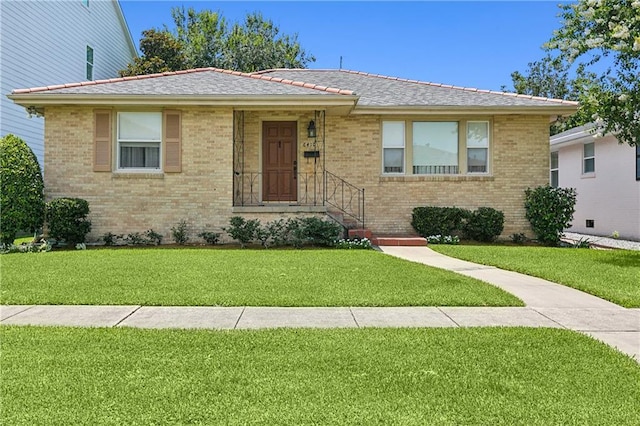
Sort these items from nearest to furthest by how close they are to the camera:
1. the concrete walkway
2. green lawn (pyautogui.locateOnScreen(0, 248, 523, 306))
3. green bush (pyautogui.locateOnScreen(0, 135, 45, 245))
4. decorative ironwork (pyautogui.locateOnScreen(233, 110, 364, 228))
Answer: the concrete walkway
green lawn (pyautogui.locateOnScreen(0, 248, 523, 306))
green bush (pyautogui.locateOnScreen(0, 135, 45, 245))
decorative ironwork (pyautogui.locateOnScreen(233, 110, 364, 228))

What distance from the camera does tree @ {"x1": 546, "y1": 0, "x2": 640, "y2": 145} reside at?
1019cm

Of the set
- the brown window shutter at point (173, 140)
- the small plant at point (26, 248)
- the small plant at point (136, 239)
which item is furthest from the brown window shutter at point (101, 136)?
the small plant at point (26, 248)

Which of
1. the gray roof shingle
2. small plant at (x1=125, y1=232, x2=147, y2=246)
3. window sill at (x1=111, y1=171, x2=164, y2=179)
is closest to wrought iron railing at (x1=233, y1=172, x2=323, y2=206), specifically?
window sill at (x1=111, y1=171, x2=164, y2=179)

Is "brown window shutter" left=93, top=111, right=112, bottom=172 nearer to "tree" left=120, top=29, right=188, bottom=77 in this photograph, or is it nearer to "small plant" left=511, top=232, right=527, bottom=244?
"small plant" left=511, top=232, right=527, bottom=244

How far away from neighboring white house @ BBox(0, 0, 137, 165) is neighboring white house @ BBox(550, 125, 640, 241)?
18662 mm

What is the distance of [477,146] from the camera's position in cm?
1463

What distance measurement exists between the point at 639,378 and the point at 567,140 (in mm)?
17065

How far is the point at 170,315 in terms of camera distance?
546 cm

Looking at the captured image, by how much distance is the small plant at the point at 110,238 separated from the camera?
1264 cm

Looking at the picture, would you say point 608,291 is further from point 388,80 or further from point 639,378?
point 388,80

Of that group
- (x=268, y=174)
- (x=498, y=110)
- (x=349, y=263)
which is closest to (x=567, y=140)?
(x=498, y=110)

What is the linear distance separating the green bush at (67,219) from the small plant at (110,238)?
561 mm

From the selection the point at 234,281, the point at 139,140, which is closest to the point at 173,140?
the point at 139,140

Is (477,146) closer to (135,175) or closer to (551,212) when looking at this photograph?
(551,212)
